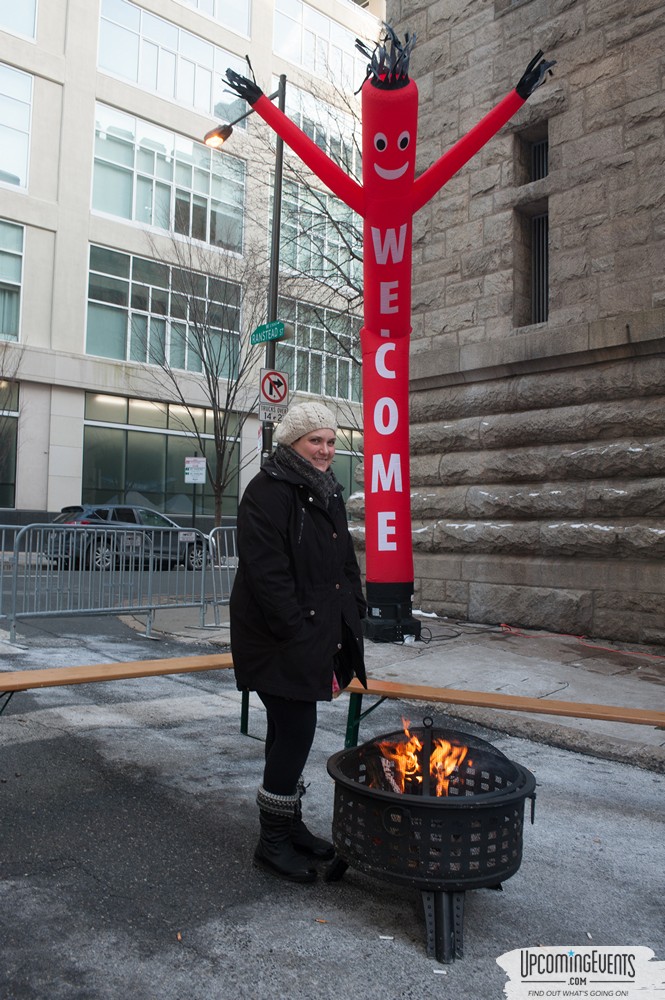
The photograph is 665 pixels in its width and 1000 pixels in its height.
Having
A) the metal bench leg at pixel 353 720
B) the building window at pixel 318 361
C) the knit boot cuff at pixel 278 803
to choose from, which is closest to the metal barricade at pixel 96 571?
the metal bench leg at pixel 353 720

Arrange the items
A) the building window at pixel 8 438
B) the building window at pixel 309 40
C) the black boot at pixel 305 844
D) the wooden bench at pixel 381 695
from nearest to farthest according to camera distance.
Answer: the black boot at pixel 305 844
the wooden bench at pixel 381 695
the building window at pixel 8 438
the building window at pixel 309 40

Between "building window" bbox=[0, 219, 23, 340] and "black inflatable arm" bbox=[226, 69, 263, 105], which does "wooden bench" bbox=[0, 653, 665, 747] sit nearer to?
"black inflatable arm" bbox=[226, 69, 263, 105]

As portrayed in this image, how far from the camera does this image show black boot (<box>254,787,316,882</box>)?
3504 millimetres

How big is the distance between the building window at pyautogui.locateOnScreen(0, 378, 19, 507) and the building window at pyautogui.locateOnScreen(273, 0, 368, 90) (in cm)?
1756

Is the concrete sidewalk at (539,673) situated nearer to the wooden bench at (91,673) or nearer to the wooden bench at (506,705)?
the wooden bench at (506,705)

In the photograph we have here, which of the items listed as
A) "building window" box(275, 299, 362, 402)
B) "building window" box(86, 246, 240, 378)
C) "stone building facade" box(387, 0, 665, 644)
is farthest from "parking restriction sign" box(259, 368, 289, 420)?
"building window" box(86, 246, 240, 378)

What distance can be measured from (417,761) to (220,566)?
8025 millimetres

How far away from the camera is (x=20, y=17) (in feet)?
86.2

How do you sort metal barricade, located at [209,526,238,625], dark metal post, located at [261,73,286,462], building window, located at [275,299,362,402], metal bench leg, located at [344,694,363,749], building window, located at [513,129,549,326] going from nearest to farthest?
metal bench leg, located at [344,694,363,749] → building window, located at [513,129,549,326] → metal barricade, located at [209,526,238,625] → dark metal post, located at [261,73,286,462] → building window, located at [275,299,362,402]

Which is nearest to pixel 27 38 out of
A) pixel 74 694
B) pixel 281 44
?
pixel 281 44

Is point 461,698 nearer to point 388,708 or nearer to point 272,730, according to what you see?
point 272,730

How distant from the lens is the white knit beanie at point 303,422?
3.74 meters

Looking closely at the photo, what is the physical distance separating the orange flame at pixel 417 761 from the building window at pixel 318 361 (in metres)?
22.7

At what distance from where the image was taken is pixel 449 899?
298cm
